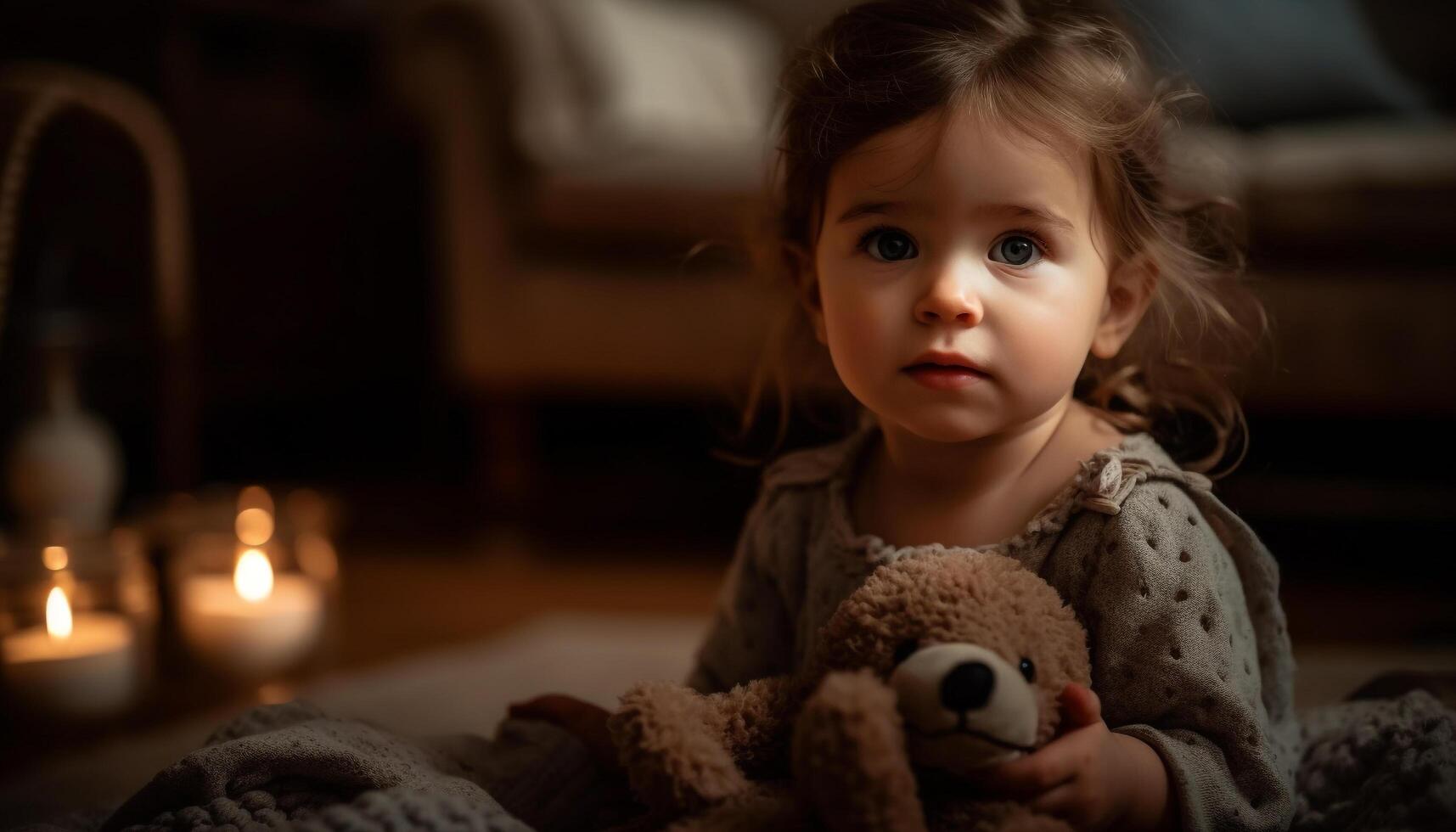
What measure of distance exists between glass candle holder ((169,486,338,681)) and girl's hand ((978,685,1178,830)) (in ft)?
3.17

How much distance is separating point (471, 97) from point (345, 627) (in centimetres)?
78

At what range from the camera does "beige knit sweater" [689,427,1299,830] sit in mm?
604

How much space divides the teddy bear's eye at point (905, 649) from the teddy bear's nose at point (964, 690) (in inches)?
1.8

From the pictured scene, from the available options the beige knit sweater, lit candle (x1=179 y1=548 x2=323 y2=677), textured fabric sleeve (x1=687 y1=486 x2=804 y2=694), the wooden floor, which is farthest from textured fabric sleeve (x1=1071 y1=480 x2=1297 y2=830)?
lit candle (x1=179 y1=548 x2=323 y2=677)

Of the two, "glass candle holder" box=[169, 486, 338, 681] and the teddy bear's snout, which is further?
"glass candle holder" box=[169, 486, 338, 681]

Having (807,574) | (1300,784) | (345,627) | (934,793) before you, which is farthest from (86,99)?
(1300,784)

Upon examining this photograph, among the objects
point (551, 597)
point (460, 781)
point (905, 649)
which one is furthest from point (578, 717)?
point (551, 597)

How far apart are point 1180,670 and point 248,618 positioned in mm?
990

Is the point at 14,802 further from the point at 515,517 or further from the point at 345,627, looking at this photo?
the point at 515,517

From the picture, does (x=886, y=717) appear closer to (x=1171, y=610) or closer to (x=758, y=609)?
(x=1171, y=610)

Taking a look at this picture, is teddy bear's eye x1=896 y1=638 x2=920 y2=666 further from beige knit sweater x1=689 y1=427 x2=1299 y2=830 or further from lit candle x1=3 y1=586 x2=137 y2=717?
lit candle x1=3 y1=586 x2=137 y2=717

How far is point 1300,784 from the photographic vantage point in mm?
711

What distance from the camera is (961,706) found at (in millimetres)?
502

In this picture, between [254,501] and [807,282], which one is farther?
[254,501]
